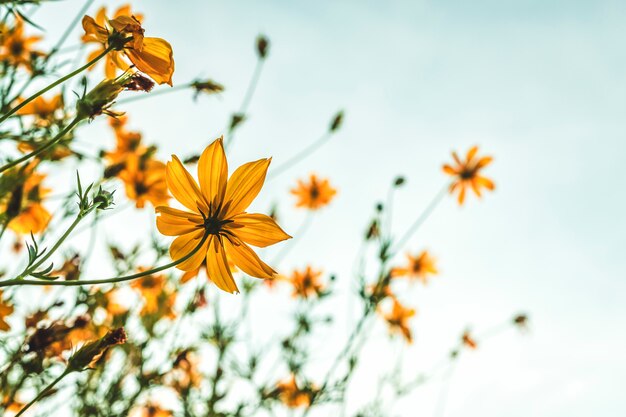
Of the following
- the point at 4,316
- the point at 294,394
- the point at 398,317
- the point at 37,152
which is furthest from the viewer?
the point at 398,317

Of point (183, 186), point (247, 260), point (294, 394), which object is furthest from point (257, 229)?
point (294, 394)

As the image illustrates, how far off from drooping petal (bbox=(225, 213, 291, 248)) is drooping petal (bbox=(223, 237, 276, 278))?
2 centimetres

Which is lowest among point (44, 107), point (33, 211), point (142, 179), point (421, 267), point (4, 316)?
point (4, 316)

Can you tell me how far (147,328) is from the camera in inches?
80.4

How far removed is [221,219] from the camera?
102 cm

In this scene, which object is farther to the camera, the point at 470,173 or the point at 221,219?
the point at 470,173

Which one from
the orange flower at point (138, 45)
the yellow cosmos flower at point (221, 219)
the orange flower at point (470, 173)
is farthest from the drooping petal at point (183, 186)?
the orange flower at point (470, 173)

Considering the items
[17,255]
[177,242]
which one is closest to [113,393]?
[177,242]

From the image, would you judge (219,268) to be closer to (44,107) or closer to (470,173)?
(44,107)

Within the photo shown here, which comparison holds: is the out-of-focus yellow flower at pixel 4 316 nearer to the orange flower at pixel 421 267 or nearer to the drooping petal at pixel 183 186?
the drooping petal at pixel 183 186

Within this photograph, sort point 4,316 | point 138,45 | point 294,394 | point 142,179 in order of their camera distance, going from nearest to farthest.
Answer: point 138,45
point 4,316
point 142,179
point 294,394

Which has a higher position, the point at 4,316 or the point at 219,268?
the point at 219,268

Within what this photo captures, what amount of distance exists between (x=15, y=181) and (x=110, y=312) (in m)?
1.09

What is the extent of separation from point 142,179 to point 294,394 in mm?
1705
